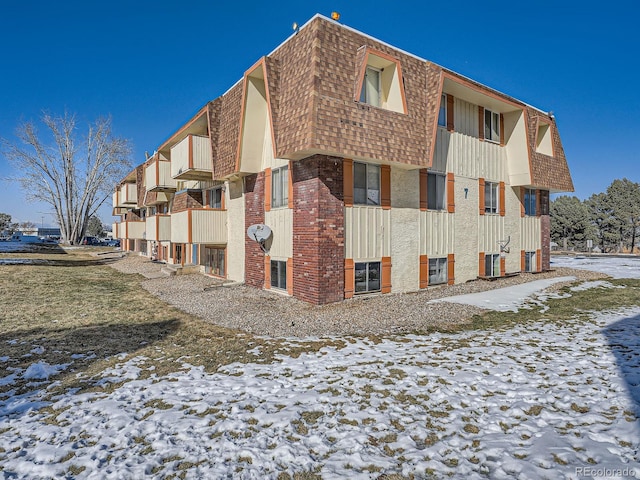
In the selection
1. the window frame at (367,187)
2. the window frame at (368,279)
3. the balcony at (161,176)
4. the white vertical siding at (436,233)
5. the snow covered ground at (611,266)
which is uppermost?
the balcony at (161,176)

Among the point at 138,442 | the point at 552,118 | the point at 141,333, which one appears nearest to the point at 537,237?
the point at 552,118

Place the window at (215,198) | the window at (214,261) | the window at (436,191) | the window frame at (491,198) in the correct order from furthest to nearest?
the window at (215,198) → the window at (214,261) → the window frame at (491,198) → the window at (436,191)

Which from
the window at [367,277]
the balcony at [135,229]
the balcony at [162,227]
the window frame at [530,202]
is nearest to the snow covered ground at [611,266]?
the window frame at [530,202]

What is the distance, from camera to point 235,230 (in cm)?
1705

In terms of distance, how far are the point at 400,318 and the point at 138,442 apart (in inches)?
277

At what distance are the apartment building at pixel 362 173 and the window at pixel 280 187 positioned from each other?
0.04 m

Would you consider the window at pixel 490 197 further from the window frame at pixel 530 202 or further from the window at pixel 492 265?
the window frame at pixel 530 202

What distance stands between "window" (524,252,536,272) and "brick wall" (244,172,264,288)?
13.9 metres

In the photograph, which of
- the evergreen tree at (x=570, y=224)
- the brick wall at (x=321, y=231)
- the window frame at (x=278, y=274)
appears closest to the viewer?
the brick wall at (x=321, y=231)

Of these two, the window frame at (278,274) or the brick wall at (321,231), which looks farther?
the window frame at (278,274)

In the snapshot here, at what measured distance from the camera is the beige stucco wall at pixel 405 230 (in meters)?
13.0

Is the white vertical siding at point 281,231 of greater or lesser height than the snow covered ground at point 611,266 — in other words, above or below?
above

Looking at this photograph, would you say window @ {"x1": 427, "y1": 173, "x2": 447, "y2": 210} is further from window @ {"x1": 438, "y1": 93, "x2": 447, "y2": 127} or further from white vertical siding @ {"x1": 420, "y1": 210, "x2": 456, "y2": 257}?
window @ {"x1": 438, "y1": 93, "x2": 447, "y2": 127}

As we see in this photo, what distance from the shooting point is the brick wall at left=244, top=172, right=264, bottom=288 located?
14609mm
